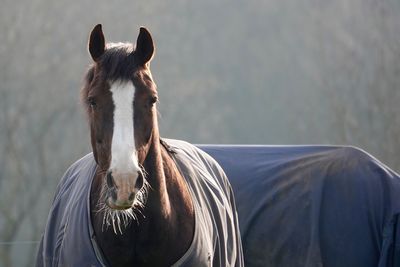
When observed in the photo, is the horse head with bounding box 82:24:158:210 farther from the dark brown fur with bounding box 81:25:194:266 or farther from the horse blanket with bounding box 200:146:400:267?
the horse blanket with bounding box 200:146:400:267

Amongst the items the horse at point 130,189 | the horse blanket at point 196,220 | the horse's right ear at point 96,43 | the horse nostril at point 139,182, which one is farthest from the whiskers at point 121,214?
the horse's right ear at point 96,43

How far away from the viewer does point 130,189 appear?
3012 millimetres

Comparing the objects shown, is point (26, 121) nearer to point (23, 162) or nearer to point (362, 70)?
point (23, 162)

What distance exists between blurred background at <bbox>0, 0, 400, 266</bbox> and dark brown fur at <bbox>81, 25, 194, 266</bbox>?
11.4 metres

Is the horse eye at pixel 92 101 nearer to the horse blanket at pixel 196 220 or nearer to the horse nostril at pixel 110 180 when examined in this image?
the horse nostril at pixel 110 180

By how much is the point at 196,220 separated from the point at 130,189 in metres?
0.69

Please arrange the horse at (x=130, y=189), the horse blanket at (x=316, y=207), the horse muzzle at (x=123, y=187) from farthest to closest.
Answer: the horse blanket at (x=316, y=207) < the horse at (x=130, y=189) < the horse muzzle at (x=123, y=187)

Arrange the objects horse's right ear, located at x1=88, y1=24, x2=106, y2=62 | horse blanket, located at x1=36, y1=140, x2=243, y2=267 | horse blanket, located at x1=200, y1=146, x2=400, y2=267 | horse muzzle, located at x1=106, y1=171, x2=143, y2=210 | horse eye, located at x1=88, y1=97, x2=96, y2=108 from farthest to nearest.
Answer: horse blanket, located at x1=200, y1=146, x2=400, y2=267 < horse blanket, located at x1=36, y1=140, x2=243, y2=267 < horse's right ear, located at x1=88, y1=24, x2=106, y2=62 < horse eye, located at x1=88, y1=97, x2=96, y2=108 < horse muzzle, located at x1=106, y1=171, x2=143, y2=210

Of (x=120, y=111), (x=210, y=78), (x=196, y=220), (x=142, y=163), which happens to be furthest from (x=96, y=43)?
(x=210, y=78)

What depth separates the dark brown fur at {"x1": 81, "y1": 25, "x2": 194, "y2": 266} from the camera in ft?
10.5

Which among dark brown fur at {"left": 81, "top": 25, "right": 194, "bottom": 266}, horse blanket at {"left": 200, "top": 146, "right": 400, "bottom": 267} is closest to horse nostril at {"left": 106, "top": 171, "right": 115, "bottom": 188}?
dark brown fur at {"left": 81, "top": 25, "right": 194, "bottom": 266}

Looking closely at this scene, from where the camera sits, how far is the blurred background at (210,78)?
15.3 m

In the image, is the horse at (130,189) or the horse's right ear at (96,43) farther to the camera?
the horse's right ear at (96,43)

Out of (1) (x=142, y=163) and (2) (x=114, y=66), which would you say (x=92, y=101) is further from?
(1) (x=142, y=163)
